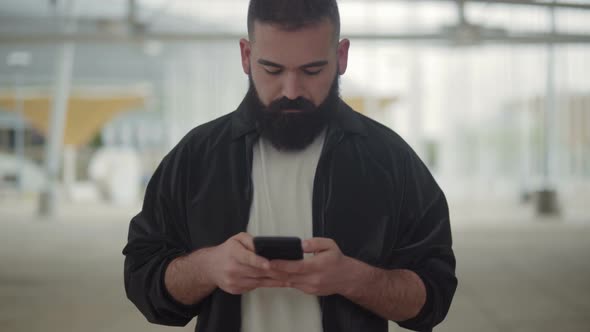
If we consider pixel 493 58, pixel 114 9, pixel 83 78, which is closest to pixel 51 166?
pixel 114 9

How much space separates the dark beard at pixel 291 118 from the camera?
1816mm

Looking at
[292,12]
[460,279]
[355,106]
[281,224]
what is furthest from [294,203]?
[355,106]

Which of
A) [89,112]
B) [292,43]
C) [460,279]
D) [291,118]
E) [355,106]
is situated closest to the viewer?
[292,43]

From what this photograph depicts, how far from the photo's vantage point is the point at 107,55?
30.6m

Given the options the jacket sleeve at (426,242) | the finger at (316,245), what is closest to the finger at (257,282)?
the finger at (316,245)

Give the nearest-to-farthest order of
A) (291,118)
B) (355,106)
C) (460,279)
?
1. (291,118)
2. (460,279)
3. (355,106)

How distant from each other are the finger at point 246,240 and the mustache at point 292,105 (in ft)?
1.35

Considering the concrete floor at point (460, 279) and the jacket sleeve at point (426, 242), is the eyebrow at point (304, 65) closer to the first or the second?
the jacket sleeve at point (426, 242)

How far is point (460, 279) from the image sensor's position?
906 centimetres

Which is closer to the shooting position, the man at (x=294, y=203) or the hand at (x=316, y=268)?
the hand at (x=316, y=268)

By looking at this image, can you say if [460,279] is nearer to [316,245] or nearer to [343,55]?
[343,55]

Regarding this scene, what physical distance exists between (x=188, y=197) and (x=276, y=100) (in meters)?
0.36

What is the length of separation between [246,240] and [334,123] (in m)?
0.52

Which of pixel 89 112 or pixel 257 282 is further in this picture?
pixel 89 112
